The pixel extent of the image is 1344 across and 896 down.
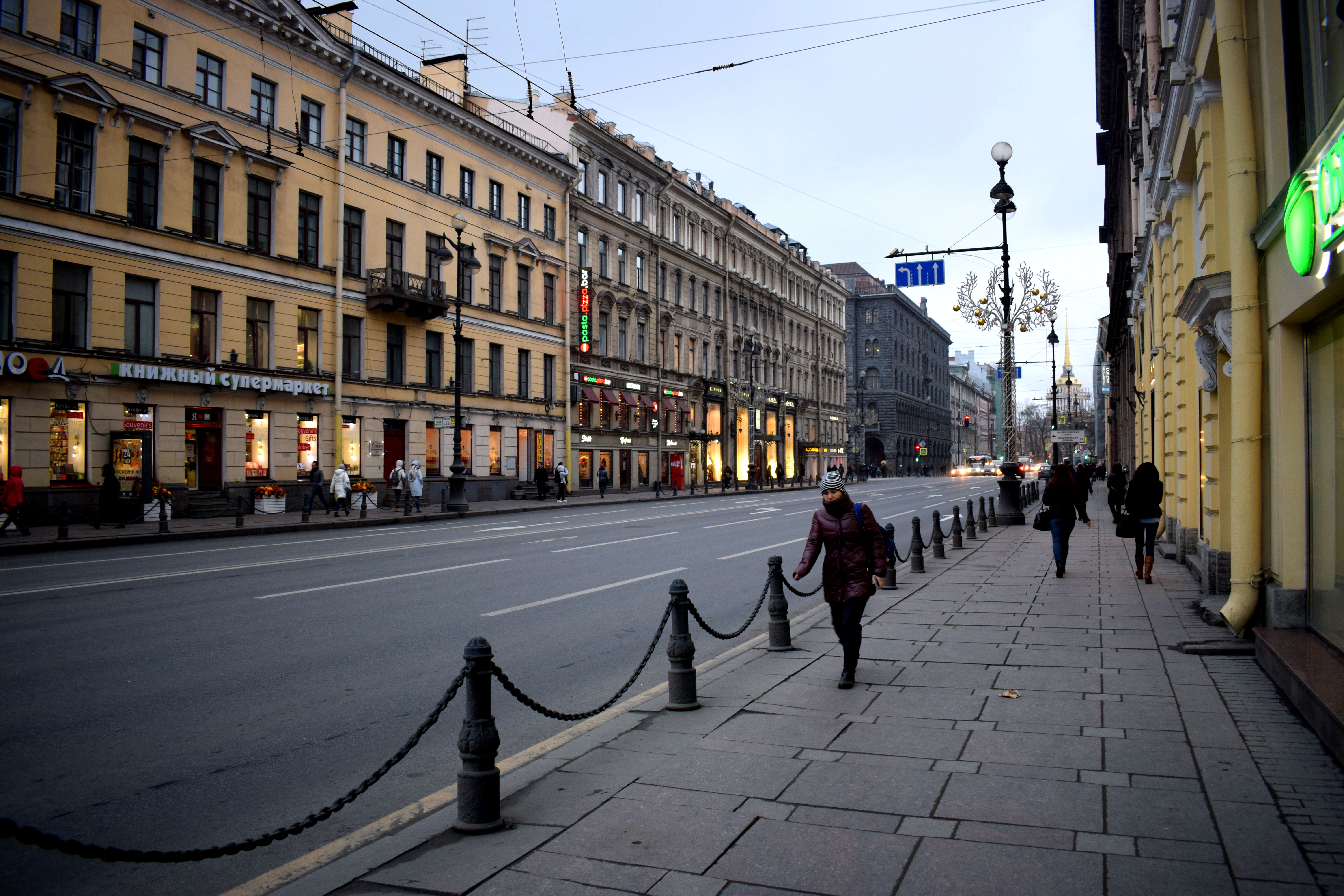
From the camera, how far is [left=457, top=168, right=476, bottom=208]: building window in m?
35.8

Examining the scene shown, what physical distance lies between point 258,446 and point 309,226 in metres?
7.68

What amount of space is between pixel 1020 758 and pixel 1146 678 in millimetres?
2534

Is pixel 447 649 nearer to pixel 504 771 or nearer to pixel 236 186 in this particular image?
pixel 504 771

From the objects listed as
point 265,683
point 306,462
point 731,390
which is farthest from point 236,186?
point 731,390

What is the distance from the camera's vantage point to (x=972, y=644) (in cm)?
813

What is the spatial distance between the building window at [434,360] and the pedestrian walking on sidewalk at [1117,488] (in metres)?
24.0

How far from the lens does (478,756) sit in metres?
4.07

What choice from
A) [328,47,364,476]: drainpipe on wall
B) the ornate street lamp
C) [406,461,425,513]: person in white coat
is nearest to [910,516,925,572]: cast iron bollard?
the ornate street lamp

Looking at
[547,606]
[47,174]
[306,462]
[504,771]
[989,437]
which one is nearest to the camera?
[504,771]

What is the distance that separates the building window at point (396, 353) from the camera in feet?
106

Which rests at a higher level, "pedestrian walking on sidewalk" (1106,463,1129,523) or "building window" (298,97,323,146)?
"building window" (298,97,323,146)

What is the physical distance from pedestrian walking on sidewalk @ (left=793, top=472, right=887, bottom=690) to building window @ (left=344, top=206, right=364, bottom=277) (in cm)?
2743

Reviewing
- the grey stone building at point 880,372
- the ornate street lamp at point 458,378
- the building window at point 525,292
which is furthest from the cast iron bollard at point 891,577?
the grey stone building at point 880,372

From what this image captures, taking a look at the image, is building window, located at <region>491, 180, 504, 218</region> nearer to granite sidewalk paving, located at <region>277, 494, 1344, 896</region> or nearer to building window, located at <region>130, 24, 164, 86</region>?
building window, located at <region>130, 24, 164, 86</region>
